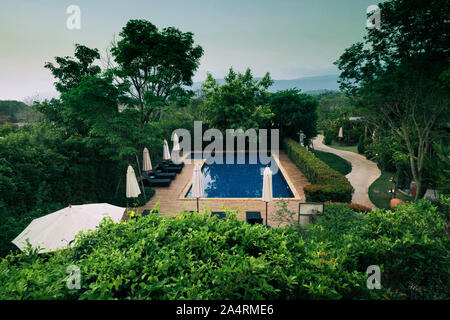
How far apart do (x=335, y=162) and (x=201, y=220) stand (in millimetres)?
18503

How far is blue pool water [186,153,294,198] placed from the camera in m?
12.7

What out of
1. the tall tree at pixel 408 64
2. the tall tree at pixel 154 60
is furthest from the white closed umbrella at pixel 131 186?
the tall tree at pixel 408 64

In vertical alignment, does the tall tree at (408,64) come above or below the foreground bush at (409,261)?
above

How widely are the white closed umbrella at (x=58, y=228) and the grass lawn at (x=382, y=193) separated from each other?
447 inches

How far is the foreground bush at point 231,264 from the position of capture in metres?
2.09

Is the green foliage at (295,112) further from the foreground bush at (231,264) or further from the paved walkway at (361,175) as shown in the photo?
the foreground bush at (231,264)

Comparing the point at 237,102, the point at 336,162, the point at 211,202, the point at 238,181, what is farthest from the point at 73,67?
the point at 336,162

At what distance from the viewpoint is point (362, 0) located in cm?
948

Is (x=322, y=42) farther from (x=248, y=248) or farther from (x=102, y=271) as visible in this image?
(x=102, y=271)

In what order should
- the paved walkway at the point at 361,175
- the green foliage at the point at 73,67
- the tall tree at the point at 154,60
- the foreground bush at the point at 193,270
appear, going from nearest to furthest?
the foreground bush at the point at 193,270
the paved walkway at the point at 361,175
the green foliage at the point at 73,67
the tall tree at the point at 154,60

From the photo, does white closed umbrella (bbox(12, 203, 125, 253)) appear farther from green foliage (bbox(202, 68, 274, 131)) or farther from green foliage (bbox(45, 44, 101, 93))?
green foliage (bbox(202, 68, 274, 131))

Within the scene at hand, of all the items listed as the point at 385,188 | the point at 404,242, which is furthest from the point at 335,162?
the point at 404,242

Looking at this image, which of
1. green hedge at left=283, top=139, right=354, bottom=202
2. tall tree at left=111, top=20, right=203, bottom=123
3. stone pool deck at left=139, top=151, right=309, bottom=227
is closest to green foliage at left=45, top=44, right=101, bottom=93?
tall tree at left=111, top=20, right=203, bottom=123

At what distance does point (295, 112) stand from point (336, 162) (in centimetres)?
718
